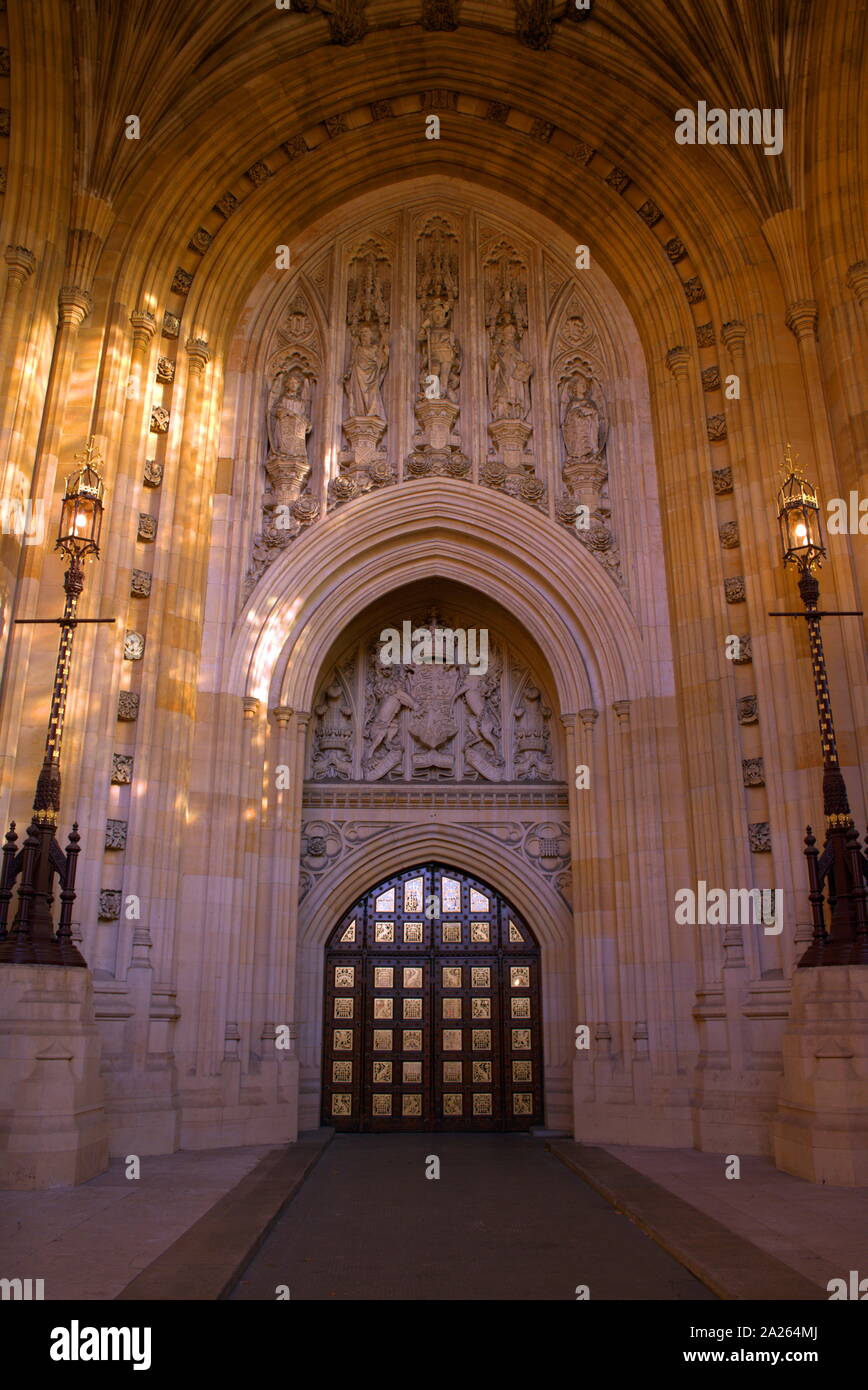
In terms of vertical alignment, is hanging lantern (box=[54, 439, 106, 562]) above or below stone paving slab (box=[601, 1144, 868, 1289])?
above

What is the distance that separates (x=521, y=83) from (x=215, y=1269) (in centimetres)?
1624

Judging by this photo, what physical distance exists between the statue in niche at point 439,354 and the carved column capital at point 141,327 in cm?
425

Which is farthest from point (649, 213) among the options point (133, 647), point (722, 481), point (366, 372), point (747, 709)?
point (133, 647)

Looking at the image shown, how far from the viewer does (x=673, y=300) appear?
48.6 feet

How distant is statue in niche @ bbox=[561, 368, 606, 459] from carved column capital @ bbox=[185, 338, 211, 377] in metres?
5.57

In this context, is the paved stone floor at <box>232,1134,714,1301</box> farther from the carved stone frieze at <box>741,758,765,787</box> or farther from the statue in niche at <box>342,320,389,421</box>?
the statue in niche at <box>342,320,389,421</box>

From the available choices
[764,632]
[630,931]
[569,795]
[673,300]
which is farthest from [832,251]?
A: [630,931]

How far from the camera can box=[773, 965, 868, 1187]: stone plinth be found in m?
8.60

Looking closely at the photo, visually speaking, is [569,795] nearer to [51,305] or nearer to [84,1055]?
[84,1055]

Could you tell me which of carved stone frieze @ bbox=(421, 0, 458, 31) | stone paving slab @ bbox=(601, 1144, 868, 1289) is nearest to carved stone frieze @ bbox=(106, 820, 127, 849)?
stone paving slab @ bbox=(601, 1144, 868, 1289)

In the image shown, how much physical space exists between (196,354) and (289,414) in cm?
165

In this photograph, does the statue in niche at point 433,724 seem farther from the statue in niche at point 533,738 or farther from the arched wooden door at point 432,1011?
the arched wooden door at point 432,1011

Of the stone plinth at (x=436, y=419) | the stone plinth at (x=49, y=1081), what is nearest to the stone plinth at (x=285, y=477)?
the stone plinth at (x=436, y=419)

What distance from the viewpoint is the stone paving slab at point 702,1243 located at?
521 centimetres
